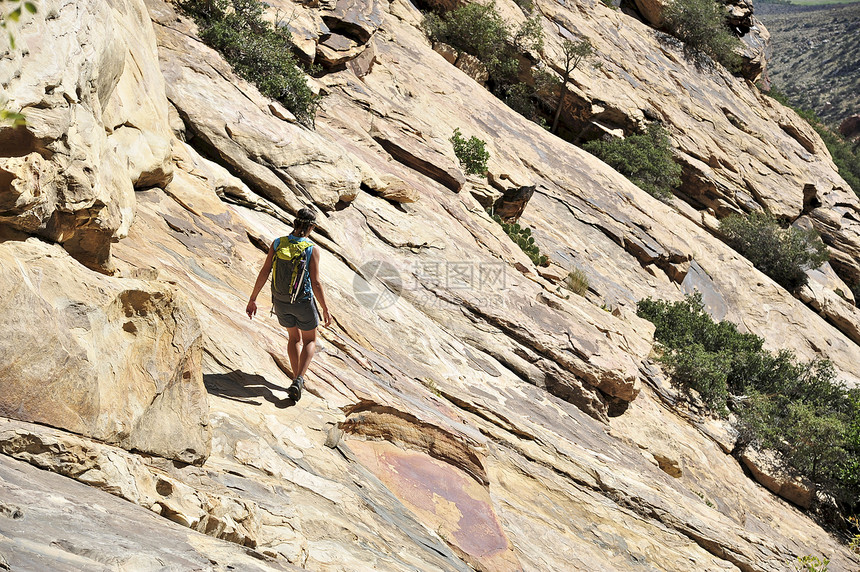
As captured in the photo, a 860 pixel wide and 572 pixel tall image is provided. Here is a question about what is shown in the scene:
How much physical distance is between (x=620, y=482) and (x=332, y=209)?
606 cm

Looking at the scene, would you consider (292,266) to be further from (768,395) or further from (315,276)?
(768,395)

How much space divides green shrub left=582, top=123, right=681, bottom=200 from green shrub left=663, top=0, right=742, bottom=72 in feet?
36.1

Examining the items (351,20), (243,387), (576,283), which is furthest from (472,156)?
(243,387)

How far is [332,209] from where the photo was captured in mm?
10289

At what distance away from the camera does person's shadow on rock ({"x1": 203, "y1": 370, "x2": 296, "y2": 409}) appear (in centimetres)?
540

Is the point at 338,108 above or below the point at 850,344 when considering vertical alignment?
above

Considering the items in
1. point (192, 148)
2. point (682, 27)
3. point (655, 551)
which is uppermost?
point (682, 27)

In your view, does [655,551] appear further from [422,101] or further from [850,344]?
[850,344]

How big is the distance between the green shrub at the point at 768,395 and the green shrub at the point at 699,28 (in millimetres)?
21584

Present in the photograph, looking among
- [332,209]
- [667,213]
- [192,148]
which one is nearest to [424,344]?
[332,209]

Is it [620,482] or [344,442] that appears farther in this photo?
[620,482]

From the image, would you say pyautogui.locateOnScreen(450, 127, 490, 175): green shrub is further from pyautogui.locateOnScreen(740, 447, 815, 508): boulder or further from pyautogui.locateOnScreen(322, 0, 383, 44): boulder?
pyautogui.locateOnScreen(740, 447, 815, 508): boulder

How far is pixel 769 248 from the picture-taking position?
26984 mm

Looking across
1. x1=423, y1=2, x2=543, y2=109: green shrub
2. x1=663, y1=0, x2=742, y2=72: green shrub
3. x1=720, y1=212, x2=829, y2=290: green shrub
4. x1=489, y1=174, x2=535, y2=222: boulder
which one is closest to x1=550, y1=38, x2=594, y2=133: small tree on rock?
x1=423, y1=2, x2=543, y2=109: green shrub
